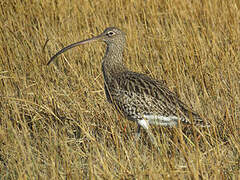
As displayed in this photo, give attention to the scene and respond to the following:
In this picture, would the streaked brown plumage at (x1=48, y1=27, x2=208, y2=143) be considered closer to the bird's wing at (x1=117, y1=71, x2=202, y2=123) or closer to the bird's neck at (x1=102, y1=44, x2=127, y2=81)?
the bird's wing at (x1=117, y1=71, x2=202, y2=123)

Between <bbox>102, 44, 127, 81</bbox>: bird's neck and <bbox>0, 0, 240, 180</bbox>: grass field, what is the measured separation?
0.65 ft

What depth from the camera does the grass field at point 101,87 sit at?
3.52m

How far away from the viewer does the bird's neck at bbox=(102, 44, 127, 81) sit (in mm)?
4875

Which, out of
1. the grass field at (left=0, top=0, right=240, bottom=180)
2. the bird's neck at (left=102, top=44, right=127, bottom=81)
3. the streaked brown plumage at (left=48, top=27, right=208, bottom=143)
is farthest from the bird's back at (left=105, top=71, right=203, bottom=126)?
the bird's neck at (left=102, top=44, right=127, bottom=81)

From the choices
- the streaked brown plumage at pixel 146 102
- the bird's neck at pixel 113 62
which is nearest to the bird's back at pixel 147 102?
the streaked brown plumage at pixel 146 102

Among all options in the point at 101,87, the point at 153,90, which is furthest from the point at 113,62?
the point at 153,90

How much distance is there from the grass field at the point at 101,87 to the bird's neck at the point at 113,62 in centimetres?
20

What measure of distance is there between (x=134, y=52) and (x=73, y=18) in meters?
1.43

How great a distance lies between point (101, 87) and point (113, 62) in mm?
333

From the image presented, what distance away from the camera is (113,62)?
16.3 ft

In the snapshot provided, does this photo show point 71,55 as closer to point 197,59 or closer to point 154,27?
point 154,27

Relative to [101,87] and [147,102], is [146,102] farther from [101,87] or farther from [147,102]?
[101,87]

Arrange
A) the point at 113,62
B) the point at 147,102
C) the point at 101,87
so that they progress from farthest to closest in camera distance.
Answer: the point at 113,62, the point at 101,87, the point at 147,102

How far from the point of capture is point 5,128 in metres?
4.19
